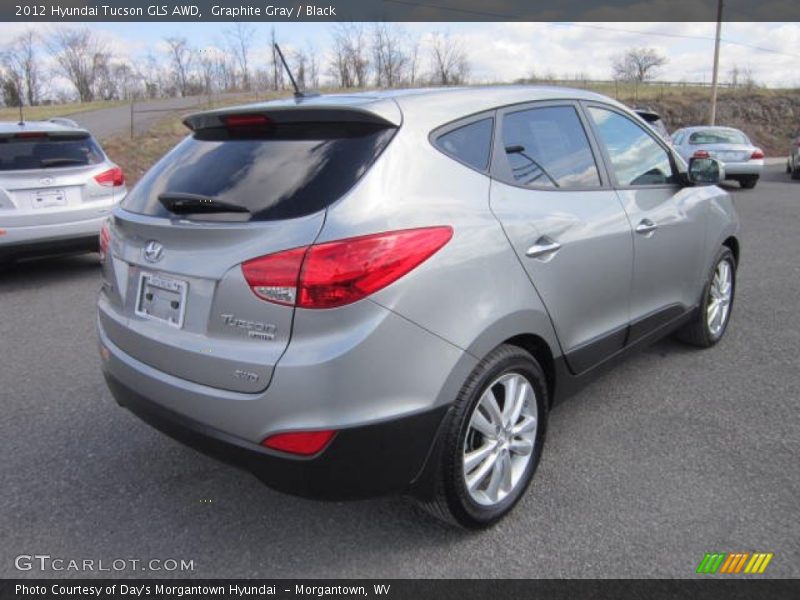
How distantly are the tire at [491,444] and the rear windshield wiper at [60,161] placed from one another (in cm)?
560

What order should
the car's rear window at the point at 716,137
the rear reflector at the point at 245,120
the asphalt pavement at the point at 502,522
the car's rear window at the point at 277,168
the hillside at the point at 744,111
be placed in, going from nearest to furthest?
the car's rear window at the point at 277,168
the asphalt pavement at the point at 502,522
the rear reflector at the point at 245,120
the car's rear window at the point at 716,137
the hillside at the point at 744,111

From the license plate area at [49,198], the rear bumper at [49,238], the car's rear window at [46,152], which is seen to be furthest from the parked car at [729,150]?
the license plate area at [49,198]

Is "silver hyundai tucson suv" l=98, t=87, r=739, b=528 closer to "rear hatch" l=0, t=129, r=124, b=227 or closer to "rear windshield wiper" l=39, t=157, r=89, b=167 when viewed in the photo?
"rear hatch" l=0, t=129, r=124, b=227

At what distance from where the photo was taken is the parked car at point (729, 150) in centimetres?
1511

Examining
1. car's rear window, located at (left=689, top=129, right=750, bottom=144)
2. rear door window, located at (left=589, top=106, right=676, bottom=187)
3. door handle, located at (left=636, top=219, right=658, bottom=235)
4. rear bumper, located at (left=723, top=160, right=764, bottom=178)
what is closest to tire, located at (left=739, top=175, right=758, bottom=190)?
rear bumper, located at (left=723, top=160, right=764, bottom=178)

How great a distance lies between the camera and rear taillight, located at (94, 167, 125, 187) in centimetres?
649

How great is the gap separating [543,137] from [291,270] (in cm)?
149

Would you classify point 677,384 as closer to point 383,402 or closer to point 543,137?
point 543,137

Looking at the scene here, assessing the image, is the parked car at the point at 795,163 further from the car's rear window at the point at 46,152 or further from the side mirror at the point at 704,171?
the car's rear window at the point at 46,152

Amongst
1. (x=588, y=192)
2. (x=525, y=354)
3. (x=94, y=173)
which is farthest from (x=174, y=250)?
(x=94, y=173)

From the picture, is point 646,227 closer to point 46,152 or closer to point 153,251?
point 153,251
